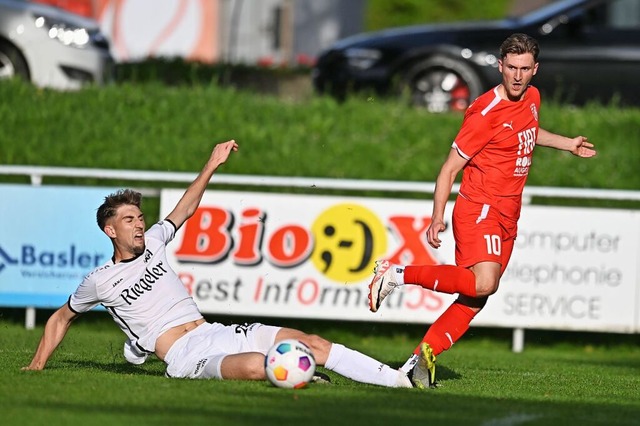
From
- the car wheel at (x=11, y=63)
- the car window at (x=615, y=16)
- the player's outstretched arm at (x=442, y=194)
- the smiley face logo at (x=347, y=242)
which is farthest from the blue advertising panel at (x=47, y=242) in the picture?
the car window at (x=615, y=16)

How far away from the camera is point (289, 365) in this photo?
8.05 metres

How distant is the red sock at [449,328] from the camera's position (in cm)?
891

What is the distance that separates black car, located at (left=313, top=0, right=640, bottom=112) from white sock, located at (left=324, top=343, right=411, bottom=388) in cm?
874

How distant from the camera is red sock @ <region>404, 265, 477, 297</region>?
8766mm

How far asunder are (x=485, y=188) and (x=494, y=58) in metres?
8.20

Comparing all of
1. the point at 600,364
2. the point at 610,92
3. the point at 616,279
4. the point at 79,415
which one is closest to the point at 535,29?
the point at 610,92

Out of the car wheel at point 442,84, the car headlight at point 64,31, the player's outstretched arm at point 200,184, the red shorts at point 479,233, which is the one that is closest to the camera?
the red shorts at point 479,233

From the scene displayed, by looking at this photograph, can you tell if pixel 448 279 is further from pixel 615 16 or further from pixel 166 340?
pixel 615 16

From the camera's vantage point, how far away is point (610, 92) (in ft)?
56.7

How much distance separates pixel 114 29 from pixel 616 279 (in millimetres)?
15035

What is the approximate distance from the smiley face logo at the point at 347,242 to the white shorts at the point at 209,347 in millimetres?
4364

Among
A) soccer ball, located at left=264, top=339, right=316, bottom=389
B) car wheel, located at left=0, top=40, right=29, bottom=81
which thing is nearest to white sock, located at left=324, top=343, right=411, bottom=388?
soccer ball, located at left=264, top=339, right=316, bottom=389

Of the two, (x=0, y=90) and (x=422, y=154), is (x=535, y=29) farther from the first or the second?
(x=0, y=90)

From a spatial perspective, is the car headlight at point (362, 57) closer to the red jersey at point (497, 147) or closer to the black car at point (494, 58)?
the black car at point (494, 58)
